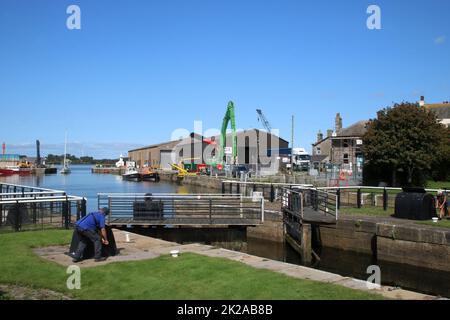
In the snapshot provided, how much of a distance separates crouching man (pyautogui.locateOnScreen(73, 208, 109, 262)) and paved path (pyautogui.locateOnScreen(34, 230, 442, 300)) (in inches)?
9.4

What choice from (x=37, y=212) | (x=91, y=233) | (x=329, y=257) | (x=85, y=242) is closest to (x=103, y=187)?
(x=37, y=212)

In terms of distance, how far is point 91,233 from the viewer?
11586mm

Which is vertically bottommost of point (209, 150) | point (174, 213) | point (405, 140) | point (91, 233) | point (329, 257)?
point (329, 257)

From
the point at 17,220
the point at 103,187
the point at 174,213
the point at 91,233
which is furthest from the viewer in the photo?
the point at 103,187

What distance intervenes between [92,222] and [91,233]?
0.26m

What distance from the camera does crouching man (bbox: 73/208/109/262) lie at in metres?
11.5

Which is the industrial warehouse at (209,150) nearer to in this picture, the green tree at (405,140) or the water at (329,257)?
the green tree at (405,140)

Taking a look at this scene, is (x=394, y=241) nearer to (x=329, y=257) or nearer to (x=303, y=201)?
(x=329, y=257)

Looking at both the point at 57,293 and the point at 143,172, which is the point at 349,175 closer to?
the point at 57,293

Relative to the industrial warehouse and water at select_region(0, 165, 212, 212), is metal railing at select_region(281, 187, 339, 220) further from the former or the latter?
the industrial warehouse

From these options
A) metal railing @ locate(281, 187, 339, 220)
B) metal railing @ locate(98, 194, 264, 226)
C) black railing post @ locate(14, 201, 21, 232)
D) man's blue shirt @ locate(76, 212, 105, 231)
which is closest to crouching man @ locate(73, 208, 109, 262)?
man's blue shirt @ locate(76, 212, 105, 231)

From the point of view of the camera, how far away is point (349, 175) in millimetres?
45125

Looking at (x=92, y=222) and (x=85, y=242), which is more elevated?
(x=92, y=222)
